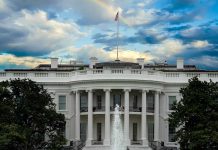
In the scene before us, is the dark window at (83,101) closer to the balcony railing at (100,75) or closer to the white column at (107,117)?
the balcony railing at (100,75)

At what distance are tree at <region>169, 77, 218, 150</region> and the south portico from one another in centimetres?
1163

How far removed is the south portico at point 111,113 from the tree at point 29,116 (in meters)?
10.8

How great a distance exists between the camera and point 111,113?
7950cm

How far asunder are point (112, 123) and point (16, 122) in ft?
54.9

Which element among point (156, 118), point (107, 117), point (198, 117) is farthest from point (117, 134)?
point (156, 118)

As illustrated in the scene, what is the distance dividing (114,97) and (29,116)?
16874mm

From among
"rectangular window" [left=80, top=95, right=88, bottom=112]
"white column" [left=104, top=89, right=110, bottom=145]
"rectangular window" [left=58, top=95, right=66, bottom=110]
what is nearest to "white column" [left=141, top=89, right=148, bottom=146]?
"white column" [left=104, top=89, right=110, bottom=145]

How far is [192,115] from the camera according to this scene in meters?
65.1

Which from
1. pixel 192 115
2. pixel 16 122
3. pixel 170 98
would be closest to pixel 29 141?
pixel 16 122

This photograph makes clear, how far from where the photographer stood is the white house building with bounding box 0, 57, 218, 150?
7844cm

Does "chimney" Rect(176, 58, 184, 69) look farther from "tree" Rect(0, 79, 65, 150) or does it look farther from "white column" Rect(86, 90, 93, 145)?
"tree" Rect(0, 79, 65, 150)

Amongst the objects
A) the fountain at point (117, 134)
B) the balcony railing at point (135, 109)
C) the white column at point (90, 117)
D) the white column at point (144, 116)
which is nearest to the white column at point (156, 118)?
the white column at point (144, 116)

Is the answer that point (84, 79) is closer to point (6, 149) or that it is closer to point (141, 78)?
point (141, 78)

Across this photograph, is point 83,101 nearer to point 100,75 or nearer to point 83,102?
point 83,102
